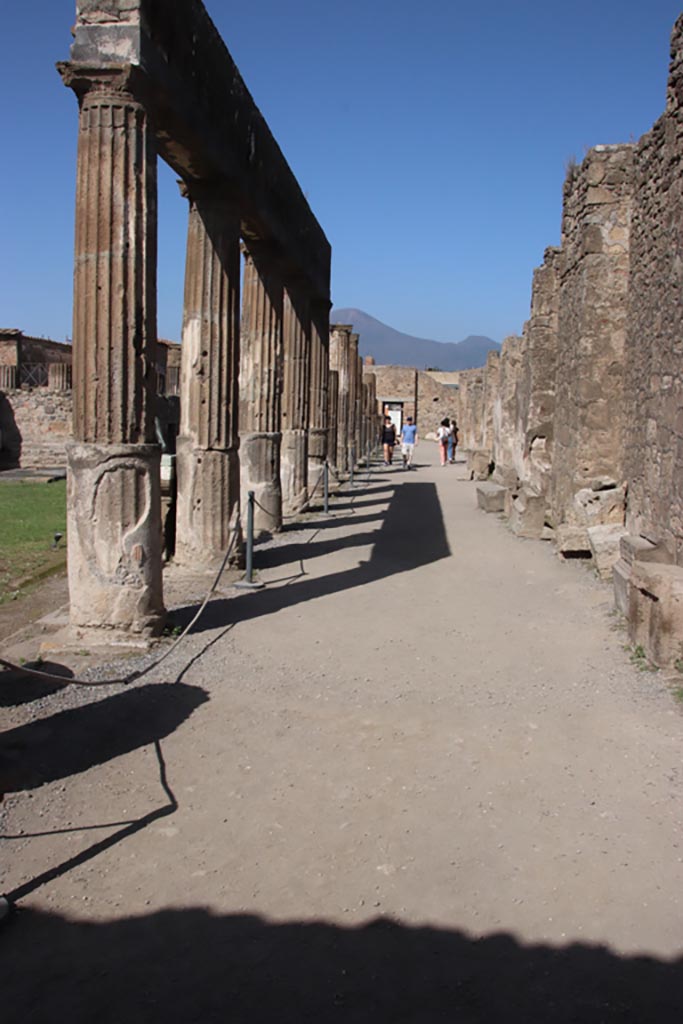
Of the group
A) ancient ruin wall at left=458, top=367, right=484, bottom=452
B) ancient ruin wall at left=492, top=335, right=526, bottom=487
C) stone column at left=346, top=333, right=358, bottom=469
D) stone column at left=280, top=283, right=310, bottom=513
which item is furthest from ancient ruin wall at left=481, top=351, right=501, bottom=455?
stone column at left=280, top=283, right=310, bottom=513

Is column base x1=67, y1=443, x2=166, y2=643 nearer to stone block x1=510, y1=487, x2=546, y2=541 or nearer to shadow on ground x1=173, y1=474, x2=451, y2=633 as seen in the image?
shadow on ground x1=173, y1=474, x2=451, y2=633

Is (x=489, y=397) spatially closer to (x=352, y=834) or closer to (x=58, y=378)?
(x=58, y=378)

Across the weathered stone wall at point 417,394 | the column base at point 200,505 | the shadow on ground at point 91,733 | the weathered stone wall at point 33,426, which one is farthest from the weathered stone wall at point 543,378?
the weathered stone wall at point 417,394

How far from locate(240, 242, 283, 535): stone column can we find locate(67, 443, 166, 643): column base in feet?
20.3

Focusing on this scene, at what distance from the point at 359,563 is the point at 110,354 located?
15.7ft

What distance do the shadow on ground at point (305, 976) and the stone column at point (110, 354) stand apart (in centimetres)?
354

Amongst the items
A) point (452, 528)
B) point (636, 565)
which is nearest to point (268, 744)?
point (636, 565)

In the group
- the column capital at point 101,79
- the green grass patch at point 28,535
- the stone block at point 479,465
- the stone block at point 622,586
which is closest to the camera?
the column capital at point 101,79

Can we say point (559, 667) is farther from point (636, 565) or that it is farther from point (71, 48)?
point (71, 48)

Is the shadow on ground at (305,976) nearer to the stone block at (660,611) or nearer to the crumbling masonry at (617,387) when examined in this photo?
the stone block at (660,611)

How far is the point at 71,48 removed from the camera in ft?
21.0

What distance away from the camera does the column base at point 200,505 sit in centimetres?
978

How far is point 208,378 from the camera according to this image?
970 centimetres

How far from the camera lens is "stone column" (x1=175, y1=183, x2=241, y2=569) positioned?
31.4ft
